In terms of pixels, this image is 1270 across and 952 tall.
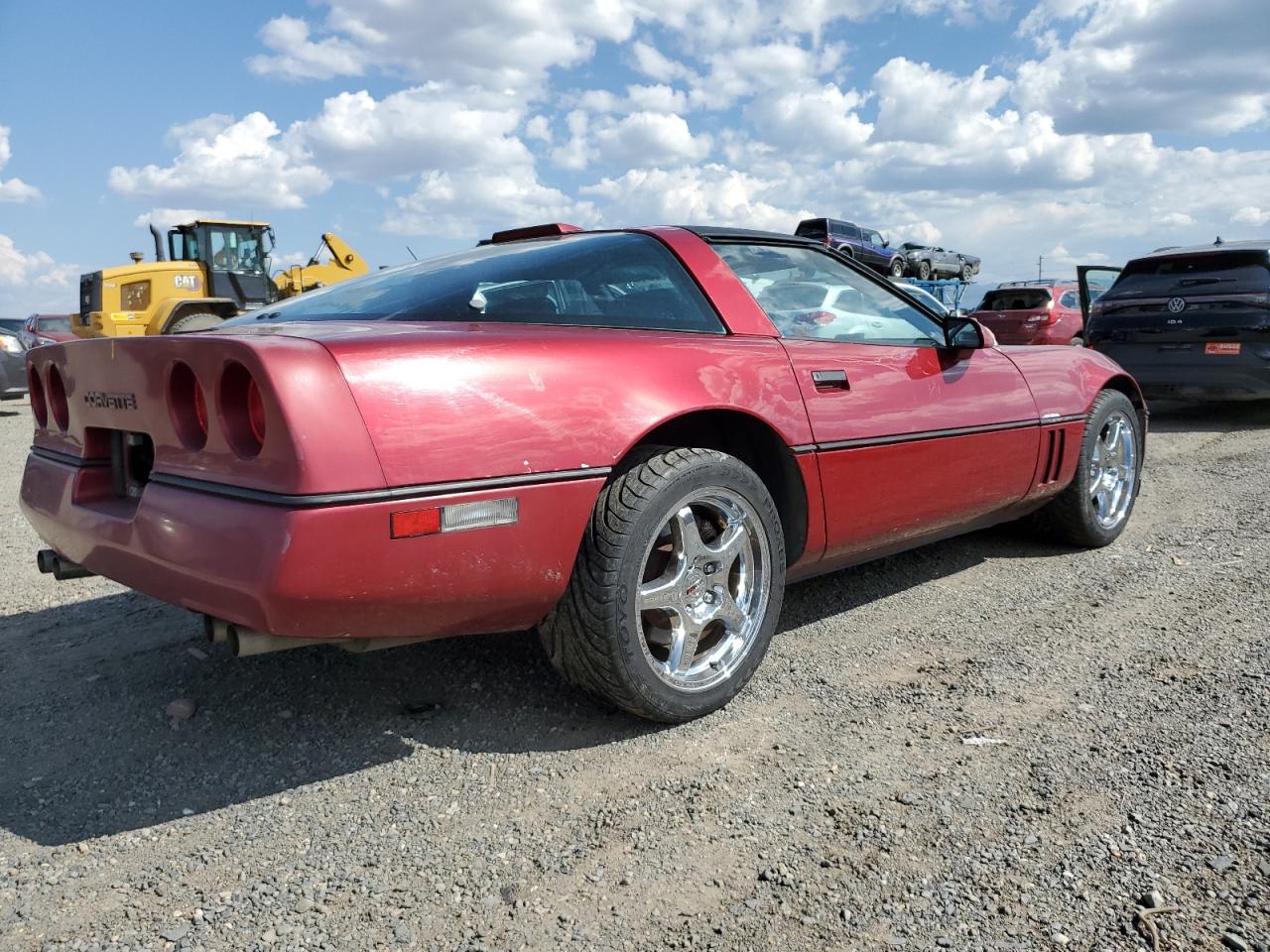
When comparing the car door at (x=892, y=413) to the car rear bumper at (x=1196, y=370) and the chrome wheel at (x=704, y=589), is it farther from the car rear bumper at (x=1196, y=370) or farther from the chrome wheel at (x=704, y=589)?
the car rear bumper at (x=1196, y=370)

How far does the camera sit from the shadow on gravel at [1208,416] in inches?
330

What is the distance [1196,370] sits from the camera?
8031 millimetres

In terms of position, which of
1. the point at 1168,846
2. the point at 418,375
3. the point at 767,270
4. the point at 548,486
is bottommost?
the point at 1168,846

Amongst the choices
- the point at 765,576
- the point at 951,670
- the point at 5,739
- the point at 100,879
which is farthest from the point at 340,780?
the point at 951,670

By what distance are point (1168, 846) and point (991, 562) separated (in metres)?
2.34

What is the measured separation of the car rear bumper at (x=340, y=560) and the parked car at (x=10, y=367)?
12.1m

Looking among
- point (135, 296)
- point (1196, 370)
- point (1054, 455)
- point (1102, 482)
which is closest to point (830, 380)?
point (1054, 455)

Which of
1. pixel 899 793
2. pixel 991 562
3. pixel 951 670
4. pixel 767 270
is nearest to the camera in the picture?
pixel 899 793

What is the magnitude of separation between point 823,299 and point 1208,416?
7518 millimetres

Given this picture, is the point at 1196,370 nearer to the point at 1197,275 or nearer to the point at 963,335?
the point at 1197,275

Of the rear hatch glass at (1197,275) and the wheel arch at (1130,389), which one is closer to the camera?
the wheel arch at (1130,389)

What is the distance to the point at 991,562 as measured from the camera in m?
4.21

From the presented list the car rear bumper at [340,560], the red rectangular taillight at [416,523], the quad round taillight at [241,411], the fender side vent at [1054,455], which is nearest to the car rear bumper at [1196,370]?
the fender side vent at [1054,455]

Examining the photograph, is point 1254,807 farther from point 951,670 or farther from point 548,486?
point 548,486
